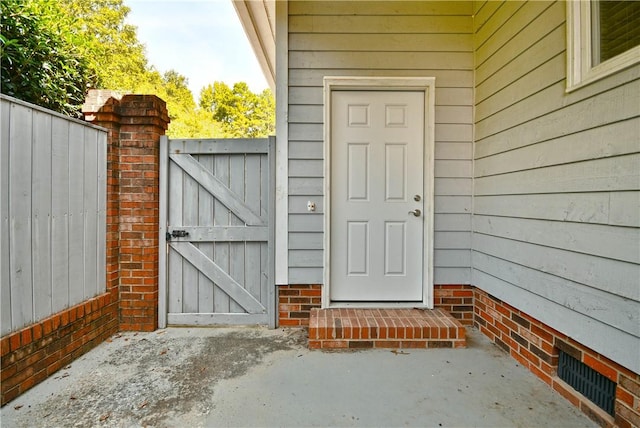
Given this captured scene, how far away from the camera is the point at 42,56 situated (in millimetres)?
2559

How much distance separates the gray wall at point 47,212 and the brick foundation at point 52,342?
65 mm

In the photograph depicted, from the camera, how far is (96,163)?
2312 millimetres

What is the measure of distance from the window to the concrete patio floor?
70.0 inches

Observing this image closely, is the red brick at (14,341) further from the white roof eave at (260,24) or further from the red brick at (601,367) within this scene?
the white roof eave at (260,24)

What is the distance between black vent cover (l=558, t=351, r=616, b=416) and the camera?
4.86 ft

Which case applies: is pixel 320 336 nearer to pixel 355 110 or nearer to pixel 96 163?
pixel 355 110

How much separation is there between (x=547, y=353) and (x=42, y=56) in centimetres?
Result: 447

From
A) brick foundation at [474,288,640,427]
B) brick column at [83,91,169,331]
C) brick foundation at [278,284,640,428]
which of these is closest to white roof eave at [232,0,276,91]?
brick column at [83,91,169,331]

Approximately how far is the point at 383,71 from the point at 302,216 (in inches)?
58.0

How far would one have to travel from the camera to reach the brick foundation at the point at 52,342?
1.62 metres

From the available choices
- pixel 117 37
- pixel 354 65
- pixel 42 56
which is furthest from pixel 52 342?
pixel 117 37

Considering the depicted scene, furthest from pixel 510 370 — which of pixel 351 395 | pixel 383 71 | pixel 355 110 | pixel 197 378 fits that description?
pixel 383 71

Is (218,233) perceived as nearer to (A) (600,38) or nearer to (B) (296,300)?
(B) (296,300)

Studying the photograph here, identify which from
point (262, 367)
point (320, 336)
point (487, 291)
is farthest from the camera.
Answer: point (487, 291)
